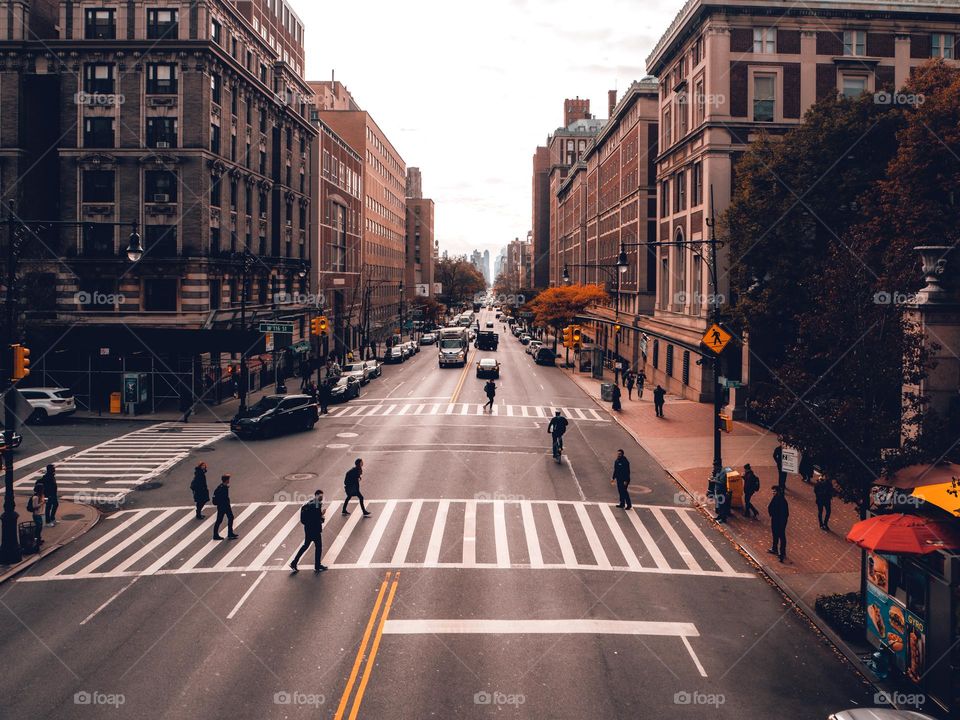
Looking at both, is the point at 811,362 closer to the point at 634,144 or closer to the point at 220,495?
the point at 220,495

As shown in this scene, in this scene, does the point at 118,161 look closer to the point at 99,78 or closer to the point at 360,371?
the point at 99,78

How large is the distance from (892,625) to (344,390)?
39567 mm

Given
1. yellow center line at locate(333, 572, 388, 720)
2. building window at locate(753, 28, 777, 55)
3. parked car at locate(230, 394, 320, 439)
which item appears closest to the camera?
yellow center line at locate(333, 572, 388, 720)

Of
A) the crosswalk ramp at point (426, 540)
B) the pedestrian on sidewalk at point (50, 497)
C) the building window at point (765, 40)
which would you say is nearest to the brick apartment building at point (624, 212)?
the building window at point (765, 40)

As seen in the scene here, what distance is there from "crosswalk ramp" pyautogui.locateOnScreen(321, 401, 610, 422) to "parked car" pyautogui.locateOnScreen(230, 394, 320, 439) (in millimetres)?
4838

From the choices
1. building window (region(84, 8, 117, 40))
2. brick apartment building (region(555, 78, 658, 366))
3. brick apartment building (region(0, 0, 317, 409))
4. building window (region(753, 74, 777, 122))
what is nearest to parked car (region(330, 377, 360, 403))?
brick apartment building (region(0, 0, 317, 409))

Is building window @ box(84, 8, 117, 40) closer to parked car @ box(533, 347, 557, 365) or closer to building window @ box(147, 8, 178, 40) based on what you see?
building window @ box(147, 8, 178, 40)

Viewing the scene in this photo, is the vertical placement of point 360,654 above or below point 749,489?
below

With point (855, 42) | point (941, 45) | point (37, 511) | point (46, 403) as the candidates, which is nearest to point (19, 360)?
point (37, 511)

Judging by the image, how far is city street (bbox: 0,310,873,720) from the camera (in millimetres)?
11445

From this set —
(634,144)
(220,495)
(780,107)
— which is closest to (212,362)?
(220,495)

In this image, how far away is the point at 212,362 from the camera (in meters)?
46.0

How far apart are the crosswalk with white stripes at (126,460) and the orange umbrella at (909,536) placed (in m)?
21.5

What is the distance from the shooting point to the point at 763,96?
142 ft
